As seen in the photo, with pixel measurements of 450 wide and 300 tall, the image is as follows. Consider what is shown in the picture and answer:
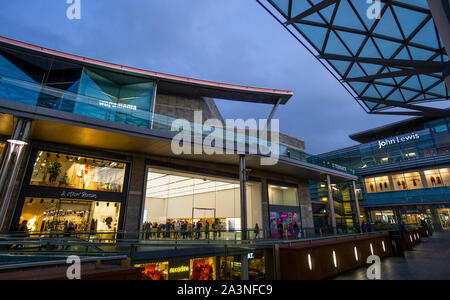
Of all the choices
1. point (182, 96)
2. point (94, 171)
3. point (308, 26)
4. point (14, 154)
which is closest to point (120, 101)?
point (182, 96)

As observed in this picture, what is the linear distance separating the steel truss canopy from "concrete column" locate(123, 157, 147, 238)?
485 inches

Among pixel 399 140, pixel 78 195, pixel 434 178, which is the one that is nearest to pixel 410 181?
pixel 434 178

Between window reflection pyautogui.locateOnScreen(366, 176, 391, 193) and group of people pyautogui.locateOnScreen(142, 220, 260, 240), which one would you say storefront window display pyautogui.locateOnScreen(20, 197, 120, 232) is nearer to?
group of people pyautogui.locateOnScreen(142, 220, 260, 240)

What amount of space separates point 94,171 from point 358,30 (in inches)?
679

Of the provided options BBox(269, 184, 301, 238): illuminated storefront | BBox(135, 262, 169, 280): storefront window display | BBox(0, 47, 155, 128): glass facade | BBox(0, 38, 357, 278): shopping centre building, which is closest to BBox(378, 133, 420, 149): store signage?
BBox(0, 38, 357, 278): shopping centre building

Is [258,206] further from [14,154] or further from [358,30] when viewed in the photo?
[14,154]

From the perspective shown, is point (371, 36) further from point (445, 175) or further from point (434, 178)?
point (434, 178)

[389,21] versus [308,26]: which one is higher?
[308,26]

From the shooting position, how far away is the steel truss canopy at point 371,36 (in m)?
9.96

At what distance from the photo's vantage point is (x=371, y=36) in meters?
11.5

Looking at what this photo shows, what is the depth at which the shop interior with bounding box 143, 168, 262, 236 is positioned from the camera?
770 inches

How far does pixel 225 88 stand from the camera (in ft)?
71.5

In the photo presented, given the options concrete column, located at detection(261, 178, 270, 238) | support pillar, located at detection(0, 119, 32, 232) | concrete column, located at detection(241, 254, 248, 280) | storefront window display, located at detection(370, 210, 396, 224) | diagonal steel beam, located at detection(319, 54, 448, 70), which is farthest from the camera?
storefront window display, located at detection(370, 210, 396, 224)

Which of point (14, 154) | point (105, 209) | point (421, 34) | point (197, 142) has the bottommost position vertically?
point (105, 209)
